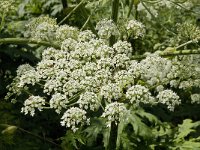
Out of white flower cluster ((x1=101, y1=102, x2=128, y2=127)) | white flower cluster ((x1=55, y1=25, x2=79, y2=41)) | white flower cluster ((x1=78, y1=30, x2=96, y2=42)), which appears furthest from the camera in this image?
white flower cluster ((x1=55, y1=25, x2=79, y2=41))

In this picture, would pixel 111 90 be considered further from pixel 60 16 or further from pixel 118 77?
pixel 60 16

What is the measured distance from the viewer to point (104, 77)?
12.5ft

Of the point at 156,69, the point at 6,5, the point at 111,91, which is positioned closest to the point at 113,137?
the point at 156,69

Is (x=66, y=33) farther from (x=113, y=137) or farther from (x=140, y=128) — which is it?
(x=140, y=128)

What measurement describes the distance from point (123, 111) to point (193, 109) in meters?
2.72

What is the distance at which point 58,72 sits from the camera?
3.95 metres

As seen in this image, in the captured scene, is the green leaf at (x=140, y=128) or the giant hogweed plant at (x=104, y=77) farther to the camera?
the green leaf at (x=140, y=128)

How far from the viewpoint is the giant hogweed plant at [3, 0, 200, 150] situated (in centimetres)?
374

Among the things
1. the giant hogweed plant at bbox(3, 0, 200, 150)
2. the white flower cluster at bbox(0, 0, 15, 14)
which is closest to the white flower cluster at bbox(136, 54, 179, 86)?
the giant hogweed plant at bbox(3, 0, 200, 150)

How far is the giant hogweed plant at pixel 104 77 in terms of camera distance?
374 cm

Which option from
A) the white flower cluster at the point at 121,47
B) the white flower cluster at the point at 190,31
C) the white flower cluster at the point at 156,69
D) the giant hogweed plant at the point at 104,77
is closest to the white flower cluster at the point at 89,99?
the giant hogweed plant at the point at 104,77

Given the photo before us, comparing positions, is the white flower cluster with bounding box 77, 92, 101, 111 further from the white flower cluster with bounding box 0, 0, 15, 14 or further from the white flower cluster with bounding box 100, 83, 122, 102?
the white flower cluster with bounding box 0, 0, 15, 14

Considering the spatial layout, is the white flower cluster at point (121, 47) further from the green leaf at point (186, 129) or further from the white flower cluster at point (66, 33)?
the green leaf at point (186, 129)

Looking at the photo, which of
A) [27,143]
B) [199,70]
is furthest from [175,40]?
[27,143]
